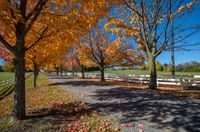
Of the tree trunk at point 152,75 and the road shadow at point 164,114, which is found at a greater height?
the tree trunk at point 152,75

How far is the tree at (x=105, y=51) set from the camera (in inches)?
1060

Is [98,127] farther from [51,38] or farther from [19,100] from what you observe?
[51,38]

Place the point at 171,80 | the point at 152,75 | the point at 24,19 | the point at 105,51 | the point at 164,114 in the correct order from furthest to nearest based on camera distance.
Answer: the point at 105,51 < the point at 171,80 < the point at 152,75 < the point at 24,19 < the point at 164,114

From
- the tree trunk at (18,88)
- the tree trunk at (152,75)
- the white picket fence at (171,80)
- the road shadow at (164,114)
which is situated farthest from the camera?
the white picket fence at (171,80)

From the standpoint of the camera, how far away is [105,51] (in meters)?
27.6

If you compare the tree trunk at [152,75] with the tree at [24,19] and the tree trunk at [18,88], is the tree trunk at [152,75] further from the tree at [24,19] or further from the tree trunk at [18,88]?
the tree trunk at [18,88]

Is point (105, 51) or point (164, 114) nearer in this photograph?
point (164, 114)

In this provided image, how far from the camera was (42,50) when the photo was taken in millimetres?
20641

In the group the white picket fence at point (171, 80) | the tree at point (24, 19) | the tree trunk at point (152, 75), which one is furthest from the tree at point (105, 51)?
the tree at point (24, 19)

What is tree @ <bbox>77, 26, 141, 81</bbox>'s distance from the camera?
26922 mm

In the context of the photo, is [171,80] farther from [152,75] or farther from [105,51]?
[105,51]


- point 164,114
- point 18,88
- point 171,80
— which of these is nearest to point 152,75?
point 171,80

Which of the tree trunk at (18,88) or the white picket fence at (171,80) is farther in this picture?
the white picket fence at (171,80)

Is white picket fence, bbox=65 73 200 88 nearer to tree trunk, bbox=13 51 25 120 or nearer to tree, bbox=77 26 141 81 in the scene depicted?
tree, bbox=77 26 141 81
